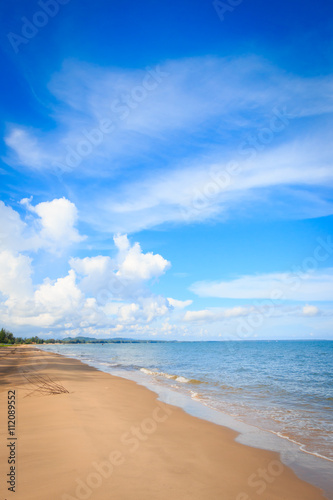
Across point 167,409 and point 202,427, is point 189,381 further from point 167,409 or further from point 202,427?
point 202,427

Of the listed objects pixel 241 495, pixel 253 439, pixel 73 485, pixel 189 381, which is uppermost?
pixel 73 485

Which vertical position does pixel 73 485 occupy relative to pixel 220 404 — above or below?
above

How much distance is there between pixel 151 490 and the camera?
551 cm

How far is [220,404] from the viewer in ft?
51.4

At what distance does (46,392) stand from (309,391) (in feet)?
58.7

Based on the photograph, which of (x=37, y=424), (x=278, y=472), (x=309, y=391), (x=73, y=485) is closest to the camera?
(x=73, y=485)

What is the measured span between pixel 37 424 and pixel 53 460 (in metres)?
3.27

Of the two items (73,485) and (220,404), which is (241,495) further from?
(220,404)

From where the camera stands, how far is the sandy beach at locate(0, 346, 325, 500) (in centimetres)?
548

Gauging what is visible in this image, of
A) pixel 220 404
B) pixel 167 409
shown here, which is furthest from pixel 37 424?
pixel 220 404

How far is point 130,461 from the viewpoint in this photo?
6.79 m

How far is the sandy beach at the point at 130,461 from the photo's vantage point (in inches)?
216

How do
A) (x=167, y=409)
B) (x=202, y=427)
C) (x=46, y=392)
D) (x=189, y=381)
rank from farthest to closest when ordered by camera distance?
1. (x=189, y=381)
2. (x=46, y=392)
3. (x=167, y=409)
4. (x=202, y=427)

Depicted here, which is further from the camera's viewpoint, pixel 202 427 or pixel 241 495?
pixel 202 427
